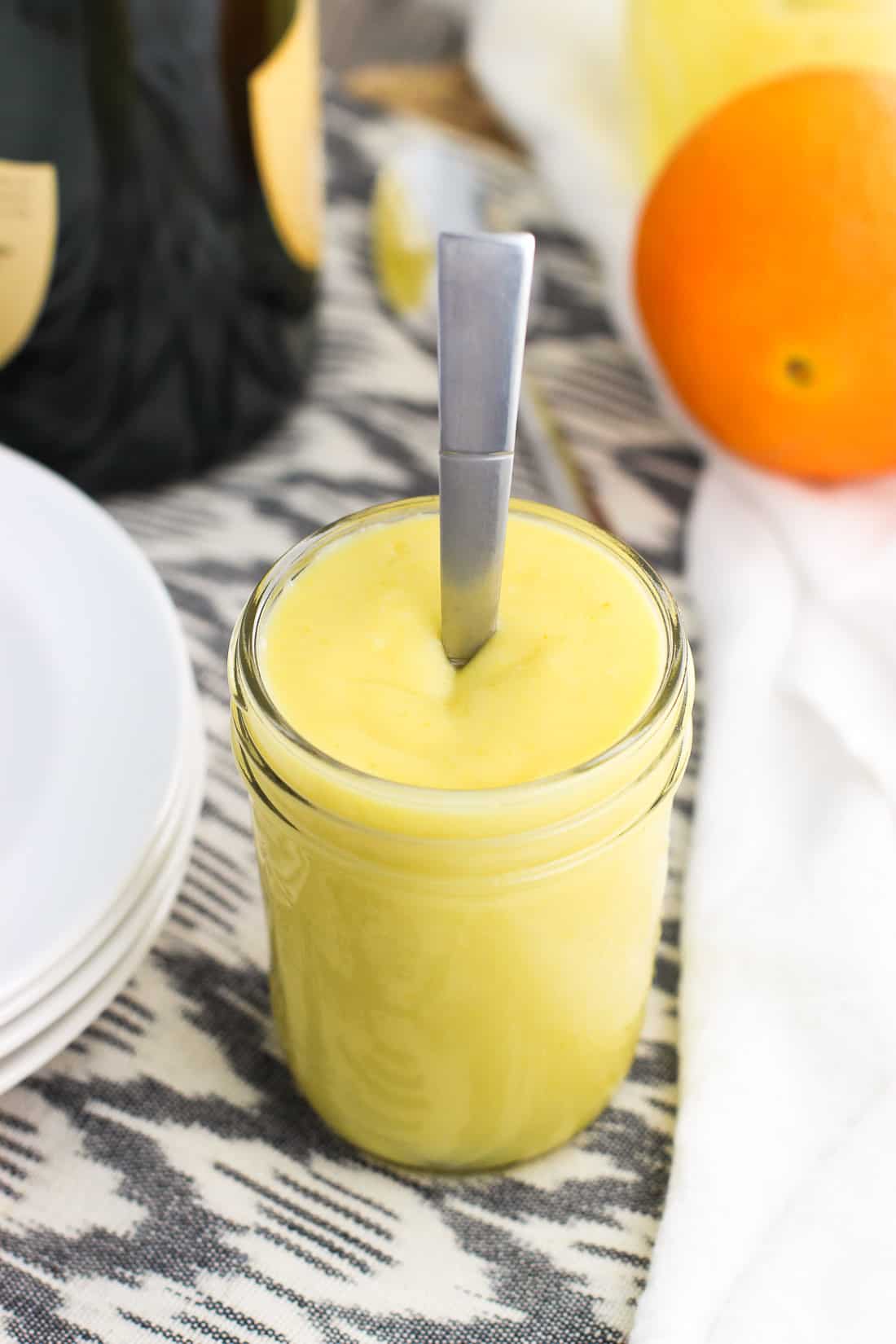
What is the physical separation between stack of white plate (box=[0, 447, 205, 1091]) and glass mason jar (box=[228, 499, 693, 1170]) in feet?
0.15

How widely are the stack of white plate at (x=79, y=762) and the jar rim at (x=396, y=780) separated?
8 centimetres

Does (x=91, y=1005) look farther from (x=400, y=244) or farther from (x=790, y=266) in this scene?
(x=400, y=244)

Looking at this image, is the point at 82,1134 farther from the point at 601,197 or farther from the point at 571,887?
the point at 601,197

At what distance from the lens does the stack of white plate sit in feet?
1.44

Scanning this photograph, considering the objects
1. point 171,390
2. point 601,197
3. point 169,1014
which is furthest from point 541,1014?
point 601,197

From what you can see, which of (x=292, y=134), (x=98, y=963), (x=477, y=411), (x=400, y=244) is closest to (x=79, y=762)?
(x=98, y=963)

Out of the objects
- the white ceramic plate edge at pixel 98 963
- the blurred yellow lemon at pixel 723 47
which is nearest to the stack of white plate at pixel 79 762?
the white ceramic plate edge at pixel 98 963

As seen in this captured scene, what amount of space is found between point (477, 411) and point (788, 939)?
0.26 m

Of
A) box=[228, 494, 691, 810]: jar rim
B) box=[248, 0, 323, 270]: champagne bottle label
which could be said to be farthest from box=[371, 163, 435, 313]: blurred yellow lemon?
box=[228, 494, 691, 810]: jar rim

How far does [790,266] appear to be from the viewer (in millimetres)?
647

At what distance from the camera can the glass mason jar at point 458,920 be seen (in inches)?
15.2

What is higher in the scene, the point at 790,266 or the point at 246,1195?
the point at 790,266

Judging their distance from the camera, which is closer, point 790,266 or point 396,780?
point 396,780

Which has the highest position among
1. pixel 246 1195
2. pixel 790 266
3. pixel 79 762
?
pixel 790 266
